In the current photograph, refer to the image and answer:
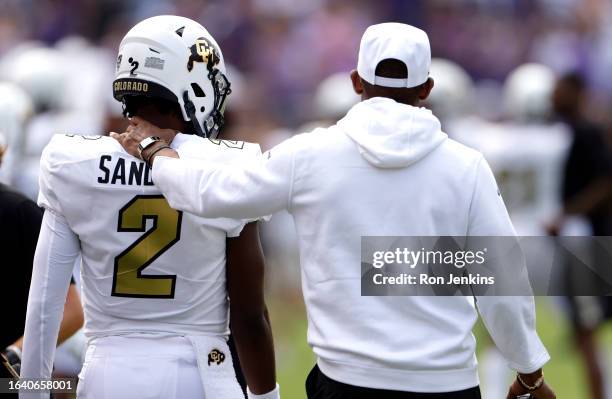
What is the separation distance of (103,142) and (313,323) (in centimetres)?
90

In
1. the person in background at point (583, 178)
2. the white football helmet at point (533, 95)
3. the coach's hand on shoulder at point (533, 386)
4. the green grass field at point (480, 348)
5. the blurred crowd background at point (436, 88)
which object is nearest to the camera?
the coach's hand on shoulder at point (533, 386)

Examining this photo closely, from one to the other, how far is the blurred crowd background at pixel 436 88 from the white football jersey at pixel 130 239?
239cm

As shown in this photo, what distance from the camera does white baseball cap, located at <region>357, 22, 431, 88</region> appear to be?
4602 millimetres

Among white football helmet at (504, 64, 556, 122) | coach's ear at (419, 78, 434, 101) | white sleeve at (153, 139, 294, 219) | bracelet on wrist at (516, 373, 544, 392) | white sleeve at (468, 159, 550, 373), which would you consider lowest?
bracelet on wrist at (516, 373, 544, 392)

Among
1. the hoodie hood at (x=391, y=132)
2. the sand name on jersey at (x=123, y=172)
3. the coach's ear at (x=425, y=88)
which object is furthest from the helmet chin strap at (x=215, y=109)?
the coach's ear at (x=425, y=88)

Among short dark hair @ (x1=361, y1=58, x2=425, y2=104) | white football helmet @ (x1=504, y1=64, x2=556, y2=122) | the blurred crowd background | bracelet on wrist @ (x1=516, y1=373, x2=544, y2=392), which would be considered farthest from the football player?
white football helmet @ (x1=504, y1=64, x2=556, y2=122)

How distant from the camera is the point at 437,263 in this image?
450cm

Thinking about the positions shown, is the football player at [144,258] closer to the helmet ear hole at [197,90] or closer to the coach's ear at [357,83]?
the helmet ear hole at [197,90]

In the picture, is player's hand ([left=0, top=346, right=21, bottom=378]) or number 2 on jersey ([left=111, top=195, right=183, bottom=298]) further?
player's hand ([left=0, top=346, right=21, bottom=378])

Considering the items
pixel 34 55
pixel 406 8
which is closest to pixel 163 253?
pixel 34 55

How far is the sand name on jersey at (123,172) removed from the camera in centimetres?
436

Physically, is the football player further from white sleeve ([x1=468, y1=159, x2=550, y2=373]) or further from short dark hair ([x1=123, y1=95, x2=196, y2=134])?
white sleeve ([x1=468, y1=159, x2=550, y2=373])

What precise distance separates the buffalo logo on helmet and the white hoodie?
1.13 ft

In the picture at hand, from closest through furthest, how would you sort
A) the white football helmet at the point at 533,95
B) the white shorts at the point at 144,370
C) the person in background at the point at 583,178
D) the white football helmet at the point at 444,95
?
the white shorts at the point at 144,370 → the white football helmet at the point at 444,95 → the person in background at the point at 583,178 → the white football helmet at the point at 533,95
